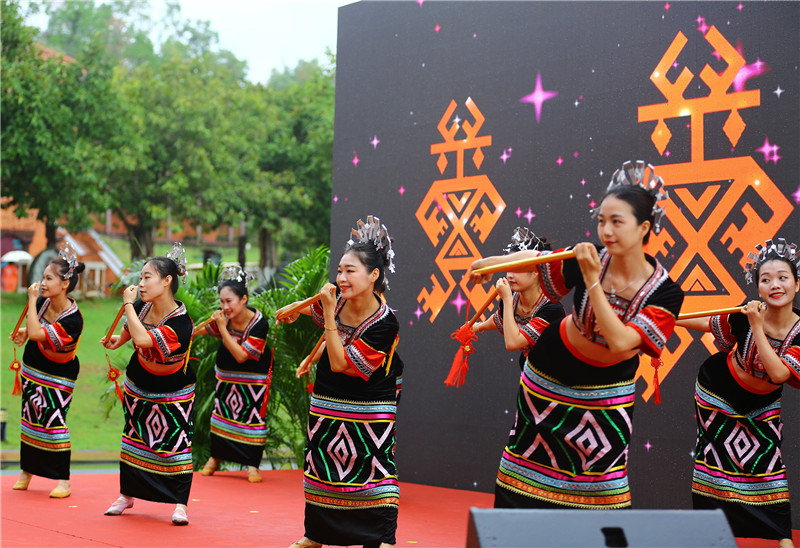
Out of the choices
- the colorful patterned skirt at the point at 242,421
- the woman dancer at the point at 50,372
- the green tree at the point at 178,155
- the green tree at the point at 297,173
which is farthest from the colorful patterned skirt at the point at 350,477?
the green tree at the point at 297,173

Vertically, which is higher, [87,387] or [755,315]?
[755,315]

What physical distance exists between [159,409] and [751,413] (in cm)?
289

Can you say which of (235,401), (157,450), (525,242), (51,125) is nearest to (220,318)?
(235,401)

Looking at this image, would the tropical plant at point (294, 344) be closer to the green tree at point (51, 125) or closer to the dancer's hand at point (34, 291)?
the dancer's hand at point (34, 291)

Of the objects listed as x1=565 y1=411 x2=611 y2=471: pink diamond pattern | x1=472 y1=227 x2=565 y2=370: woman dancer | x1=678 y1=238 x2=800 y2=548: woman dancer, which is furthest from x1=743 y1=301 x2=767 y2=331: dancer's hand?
x1=565 y1=411 x2=611 y2=471: pink diamond pattern

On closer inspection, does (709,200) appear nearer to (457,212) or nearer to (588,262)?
(457,212)

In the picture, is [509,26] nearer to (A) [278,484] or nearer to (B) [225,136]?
(A) [278,484]

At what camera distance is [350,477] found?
353cm

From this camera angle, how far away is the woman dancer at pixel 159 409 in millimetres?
4414

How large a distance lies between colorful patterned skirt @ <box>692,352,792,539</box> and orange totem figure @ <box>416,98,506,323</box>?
7.15ft

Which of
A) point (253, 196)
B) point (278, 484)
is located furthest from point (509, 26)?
point (253, 196)

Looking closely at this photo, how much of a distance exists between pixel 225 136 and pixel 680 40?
14529 mm

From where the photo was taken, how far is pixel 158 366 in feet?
14.7

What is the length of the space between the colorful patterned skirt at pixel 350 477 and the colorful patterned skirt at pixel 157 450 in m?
1.14
